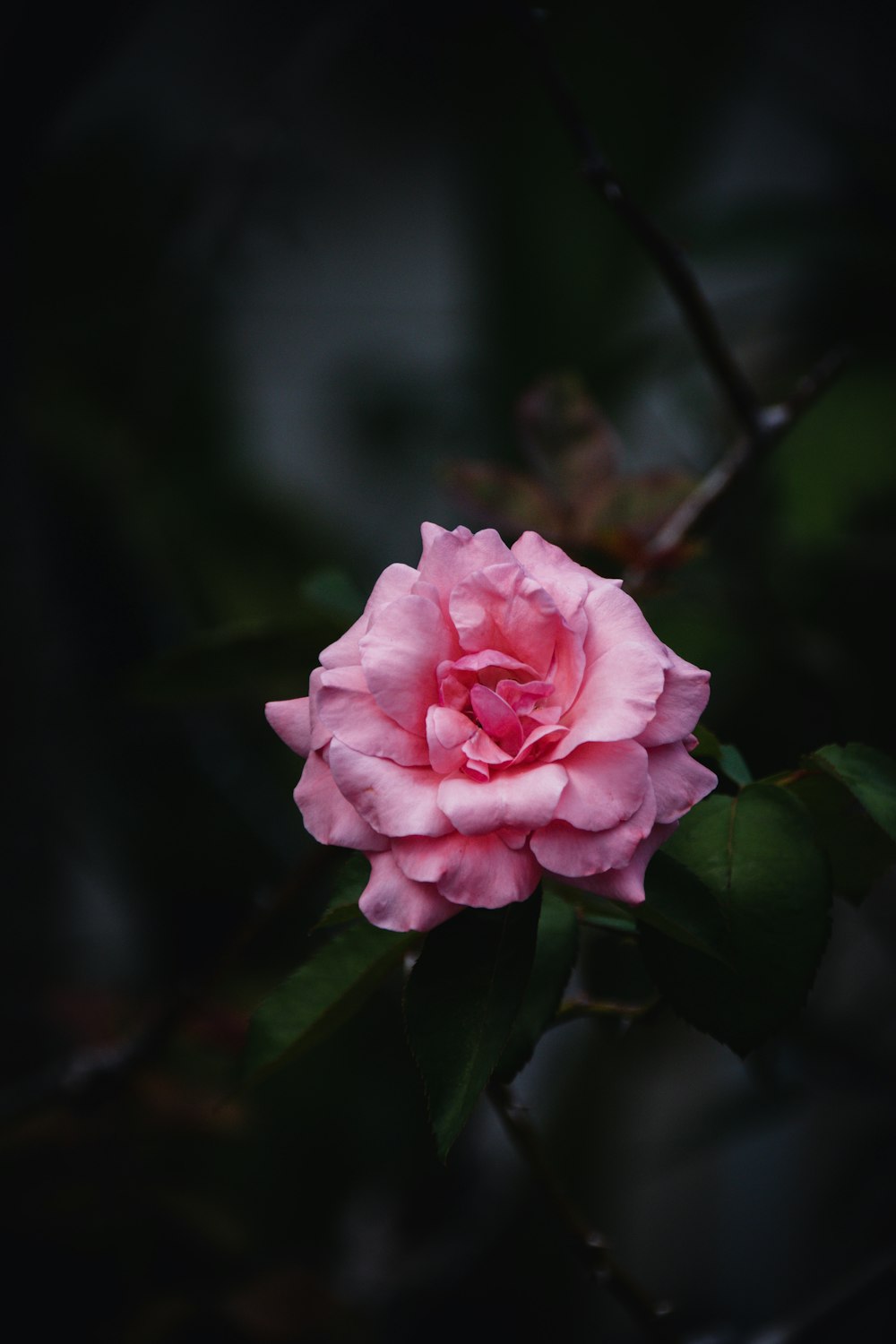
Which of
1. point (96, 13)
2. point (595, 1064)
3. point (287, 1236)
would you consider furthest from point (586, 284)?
point (287, 1236)

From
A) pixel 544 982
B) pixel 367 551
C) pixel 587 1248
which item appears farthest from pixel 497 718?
pixel 367 551

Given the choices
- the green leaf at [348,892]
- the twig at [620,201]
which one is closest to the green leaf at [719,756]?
the green leaf at [348,892]

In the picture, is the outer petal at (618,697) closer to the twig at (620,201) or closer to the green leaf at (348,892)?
the green leaf at (348,892)

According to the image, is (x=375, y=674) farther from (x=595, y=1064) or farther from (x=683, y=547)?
(x=595, y=1064)

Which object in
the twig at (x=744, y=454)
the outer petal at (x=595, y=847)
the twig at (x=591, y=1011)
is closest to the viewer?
the outer petal at (x=595, y=847)

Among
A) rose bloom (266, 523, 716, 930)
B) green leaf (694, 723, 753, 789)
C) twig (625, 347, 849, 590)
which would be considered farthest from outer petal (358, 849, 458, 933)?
twig (625, 347, 849, 590)

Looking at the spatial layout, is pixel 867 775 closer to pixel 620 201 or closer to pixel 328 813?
pixel 328 813

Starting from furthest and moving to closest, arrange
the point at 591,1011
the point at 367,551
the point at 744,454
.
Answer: the point at 367,551 < the point at 744,454 < the point at 591,1011
